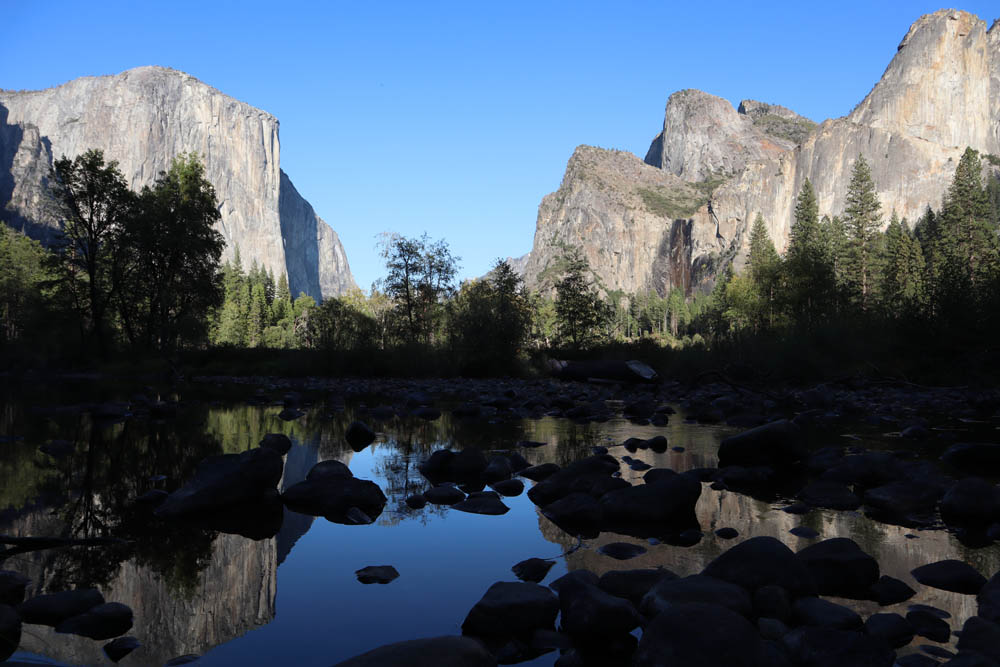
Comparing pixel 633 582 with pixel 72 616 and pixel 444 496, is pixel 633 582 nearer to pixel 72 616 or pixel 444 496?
pixel 444 496

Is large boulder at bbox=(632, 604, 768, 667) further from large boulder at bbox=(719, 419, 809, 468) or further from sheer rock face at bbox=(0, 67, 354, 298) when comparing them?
sheer rock face at bbox=(0, 67, 354, 298)

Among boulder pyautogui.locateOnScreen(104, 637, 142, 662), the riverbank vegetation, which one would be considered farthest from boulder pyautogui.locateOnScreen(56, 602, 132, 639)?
the riverbank vegetation

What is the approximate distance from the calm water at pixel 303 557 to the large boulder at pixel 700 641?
33 cm

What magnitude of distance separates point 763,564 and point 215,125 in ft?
631

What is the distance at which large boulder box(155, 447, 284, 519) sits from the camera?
3.37 metres

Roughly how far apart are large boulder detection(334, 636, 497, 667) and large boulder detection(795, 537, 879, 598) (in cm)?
141

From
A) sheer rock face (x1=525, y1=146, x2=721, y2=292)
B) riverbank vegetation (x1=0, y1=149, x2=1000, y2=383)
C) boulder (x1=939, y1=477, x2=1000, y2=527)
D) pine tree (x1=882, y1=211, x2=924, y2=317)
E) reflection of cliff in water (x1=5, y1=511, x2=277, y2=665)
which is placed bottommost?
reflection of cliff in water (x1=5, y1=511, x2=277, y2=665)

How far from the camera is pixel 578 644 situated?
5.97 ft

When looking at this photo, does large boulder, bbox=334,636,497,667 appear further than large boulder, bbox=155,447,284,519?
No

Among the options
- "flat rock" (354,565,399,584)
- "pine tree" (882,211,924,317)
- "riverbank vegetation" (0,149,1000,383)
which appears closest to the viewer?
"flat rock" (354,565,399,584)

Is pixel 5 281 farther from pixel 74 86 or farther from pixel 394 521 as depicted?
pixel 74 86

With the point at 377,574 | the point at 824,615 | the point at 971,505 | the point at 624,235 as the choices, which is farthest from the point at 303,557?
the point at 624,235

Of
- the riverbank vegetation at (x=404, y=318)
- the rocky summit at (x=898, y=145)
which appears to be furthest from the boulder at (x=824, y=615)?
the rocky summit at (x=898, y=145)

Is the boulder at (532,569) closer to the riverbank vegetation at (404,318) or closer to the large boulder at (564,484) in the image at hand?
the large boulder at (564,484)
